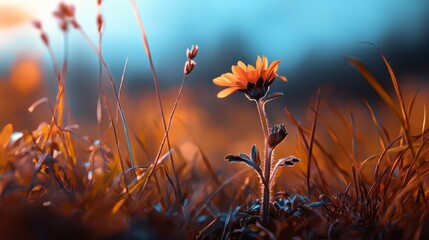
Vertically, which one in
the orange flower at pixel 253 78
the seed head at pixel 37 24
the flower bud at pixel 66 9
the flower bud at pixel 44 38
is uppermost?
the flower bud at pixel 66 9

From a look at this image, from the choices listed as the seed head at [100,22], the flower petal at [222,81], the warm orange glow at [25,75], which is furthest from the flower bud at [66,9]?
the warm orange glow at [25,75]

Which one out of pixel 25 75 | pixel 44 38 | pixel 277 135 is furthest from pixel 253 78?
pixel 25 75

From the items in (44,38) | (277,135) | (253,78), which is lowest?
(277,135)

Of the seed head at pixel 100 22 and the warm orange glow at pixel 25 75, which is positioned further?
the warm orange glow at pixel 25 75

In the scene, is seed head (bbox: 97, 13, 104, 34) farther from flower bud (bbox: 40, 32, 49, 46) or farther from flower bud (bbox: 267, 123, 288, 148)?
flower bud (bbox: 267, 123, 288, 148)

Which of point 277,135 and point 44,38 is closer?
point 277,135

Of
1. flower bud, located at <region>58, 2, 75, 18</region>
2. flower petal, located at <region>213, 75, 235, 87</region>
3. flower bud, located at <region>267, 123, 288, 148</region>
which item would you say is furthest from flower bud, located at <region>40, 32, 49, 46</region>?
flower bud, located at <region>267, 123, 288, 148</region>

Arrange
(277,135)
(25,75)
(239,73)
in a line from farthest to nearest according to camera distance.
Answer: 1. (25,75)
2. (239,73)
3. (277,135)

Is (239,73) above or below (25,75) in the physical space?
above

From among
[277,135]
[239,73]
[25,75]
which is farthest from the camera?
[25,75]

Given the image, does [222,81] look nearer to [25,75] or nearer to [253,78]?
[253,78]

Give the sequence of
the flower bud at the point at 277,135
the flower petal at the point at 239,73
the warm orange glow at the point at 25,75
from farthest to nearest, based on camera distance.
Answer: the warm orange glow at the point at 25,75 → the flower petal at the point at 239,73 → the flower bud at the point at 277,135

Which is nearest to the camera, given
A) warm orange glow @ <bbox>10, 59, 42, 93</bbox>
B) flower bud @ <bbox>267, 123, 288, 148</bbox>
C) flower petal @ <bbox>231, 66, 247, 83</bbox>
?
flower bud @ <bbox>267, 123, 288, 148</bbox>

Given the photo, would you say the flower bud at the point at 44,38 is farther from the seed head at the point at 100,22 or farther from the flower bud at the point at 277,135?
the flower bud at the point at 277,135
